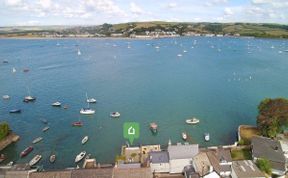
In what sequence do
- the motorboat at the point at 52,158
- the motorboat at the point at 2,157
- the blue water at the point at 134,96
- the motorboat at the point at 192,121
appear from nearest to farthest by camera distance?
1. the motorboat at the point at 52,158
2. the motorboat at the point at 2,157
3. the blue water at the point at 134,96
4. the motorboat at the point at 192,121

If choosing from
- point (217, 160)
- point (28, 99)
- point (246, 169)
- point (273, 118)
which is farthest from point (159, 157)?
point (28, 99)

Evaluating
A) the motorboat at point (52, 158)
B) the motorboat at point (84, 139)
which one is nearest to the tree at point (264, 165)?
the motorboat at point (84, 139)

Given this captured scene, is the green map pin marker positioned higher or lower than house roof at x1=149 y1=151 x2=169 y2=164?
lower

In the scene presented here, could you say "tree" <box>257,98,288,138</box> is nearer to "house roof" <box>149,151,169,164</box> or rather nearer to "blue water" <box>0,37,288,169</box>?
"blue water" <box>0,37,288,169</box>

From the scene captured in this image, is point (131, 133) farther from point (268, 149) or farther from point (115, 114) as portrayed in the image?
point (268, 149)

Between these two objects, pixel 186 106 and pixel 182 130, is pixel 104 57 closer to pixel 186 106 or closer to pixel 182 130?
pixel 186 106

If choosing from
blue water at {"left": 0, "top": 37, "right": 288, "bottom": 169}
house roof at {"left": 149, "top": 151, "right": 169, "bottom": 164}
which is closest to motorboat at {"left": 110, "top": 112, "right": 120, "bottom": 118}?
blue water at {"left": 0, "top": 37, "right": 288, "bottom": 169}

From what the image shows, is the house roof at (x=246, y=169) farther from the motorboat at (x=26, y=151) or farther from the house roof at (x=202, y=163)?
the motorboat at (x=26, y=151)
